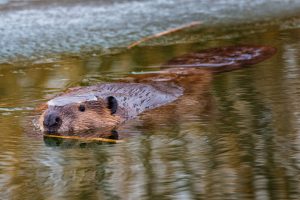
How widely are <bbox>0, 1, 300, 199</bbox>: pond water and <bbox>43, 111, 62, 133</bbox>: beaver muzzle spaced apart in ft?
0.24

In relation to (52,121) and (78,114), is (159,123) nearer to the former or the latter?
(78,114)

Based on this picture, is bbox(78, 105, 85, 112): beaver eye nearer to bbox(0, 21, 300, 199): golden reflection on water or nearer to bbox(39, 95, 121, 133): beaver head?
bbox(39, 95, 121, 133): beaver head

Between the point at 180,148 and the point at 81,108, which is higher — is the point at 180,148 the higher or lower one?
the lower one

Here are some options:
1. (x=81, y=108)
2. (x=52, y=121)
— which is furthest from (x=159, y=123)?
(x=52, y=121)

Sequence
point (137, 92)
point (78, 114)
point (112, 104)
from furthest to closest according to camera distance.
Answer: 1. point (137, 92)
2. point (112, 104)
3. point (78, 114)

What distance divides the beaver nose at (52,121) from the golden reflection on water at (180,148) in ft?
0.27

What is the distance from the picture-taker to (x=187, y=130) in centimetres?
353

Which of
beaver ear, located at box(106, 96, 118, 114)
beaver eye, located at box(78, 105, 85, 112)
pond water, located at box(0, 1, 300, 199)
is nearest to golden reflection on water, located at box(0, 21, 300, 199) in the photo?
pond water, located at box(0, 1, 300, 199)

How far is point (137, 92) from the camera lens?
4.18 metres

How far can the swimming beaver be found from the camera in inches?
146

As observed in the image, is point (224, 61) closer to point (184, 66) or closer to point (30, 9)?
point (184, 66)

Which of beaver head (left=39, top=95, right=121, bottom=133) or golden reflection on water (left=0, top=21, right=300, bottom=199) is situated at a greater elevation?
beaver head (left=39, top=95, right=121, bottom=133)

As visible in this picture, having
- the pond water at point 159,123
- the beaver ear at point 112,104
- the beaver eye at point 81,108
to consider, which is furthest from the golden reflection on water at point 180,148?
the beaver eye at point 81,108

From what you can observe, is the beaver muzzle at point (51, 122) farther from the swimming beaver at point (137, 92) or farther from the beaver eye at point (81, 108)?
the beaver eye at point (81, 108)
